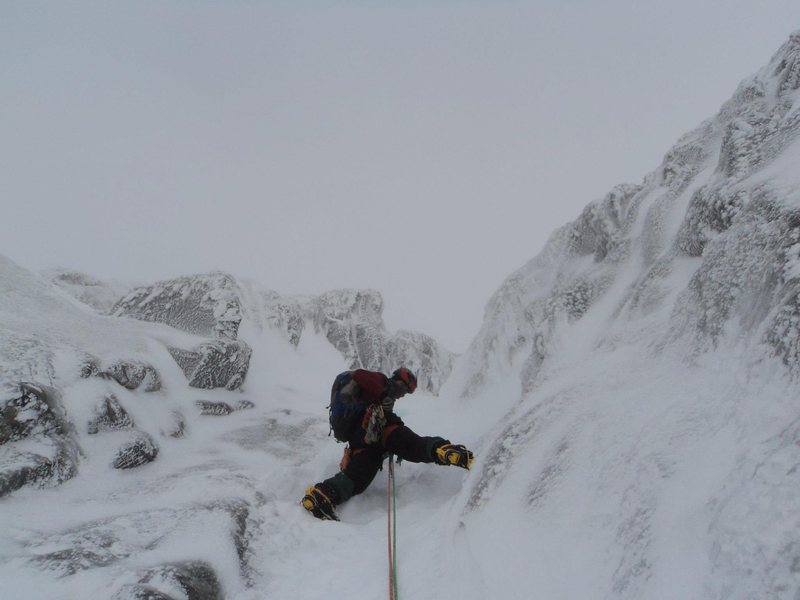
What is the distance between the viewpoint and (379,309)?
1972 inches

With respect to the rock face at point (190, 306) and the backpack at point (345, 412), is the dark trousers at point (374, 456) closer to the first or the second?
the backpack at point (345, 412)

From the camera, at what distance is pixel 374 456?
8.39m

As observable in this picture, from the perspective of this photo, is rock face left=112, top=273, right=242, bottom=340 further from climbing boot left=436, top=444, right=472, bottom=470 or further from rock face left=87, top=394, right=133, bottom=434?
climbing boot left=436, top=444, right=472, bottom=470

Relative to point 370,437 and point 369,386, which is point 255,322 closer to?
point 369,386

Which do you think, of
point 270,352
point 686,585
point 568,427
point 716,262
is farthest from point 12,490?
point 270,352

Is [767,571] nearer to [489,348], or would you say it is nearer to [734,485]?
[734,485]

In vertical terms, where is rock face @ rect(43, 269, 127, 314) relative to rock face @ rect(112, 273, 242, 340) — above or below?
above

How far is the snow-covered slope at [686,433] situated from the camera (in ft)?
8.63

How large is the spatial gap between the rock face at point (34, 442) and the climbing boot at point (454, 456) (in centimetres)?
754

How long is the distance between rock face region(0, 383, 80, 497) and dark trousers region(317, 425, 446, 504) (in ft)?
18.8

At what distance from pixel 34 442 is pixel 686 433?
11.5 metres

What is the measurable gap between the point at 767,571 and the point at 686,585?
0.52 metres

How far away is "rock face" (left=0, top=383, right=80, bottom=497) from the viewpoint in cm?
838

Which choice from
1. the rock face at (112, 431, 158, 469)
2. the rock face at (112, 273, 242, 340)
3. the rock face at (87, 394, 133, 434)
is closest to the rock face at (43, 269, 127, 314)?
the rock face at (112, 273, 242, 340)
